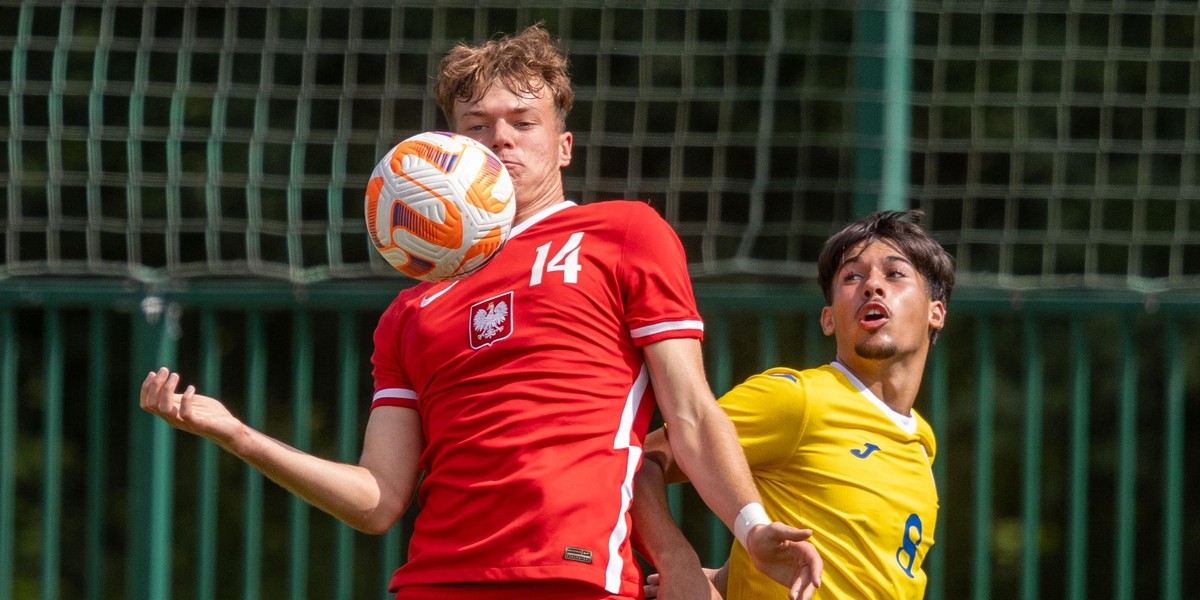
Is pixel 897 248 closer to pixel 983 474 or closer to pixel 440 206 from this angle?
pixel 440 206

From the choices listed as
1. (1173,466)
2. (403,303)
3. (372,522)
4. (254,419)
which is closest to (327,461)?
(372,522)

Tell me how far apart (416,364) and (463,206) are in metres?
0.42

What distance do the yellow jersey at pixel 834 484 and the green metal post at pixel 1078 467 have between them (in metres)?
1.70

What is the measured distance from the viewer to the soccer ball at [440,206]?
124 inches

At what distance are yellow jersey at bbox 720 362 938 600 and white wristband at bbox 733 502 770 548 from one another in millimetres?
353

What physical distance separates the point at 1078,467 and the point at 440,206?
9.14ft

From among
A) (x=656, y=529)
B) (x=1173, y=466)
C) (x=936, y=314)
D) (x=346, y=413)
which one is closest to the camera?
(x=656, y=529)

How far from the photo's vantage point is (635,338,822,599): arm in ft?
9.63

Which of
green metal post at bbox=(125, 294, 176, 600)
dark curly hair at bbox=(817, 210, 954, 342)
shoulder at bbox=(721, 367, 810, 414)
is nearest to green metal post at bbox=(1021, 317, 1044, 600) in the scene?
dark curly hair at bbox=(817, 210, 954, 342)

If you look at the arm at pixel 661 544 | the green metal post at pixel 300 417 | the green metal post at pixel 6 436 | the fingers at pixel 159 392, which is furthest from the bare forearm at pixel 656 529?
the green metal post at pixel 6 436

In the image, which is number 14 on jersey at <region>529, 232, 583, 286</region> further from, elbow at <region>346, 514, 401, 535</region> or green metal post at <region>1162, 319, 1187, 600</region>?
green metal post at <region>1162, 319, 1187, 600</region>

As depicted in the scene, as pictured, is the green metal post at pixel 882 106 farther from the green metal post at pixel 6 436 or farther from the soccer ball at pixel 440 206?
the green metal post at pixel 6 436

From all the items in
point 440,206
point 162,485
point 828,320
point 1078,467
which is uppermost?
point 440,206

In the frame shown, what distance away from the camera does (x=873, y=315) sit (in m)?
3.55
